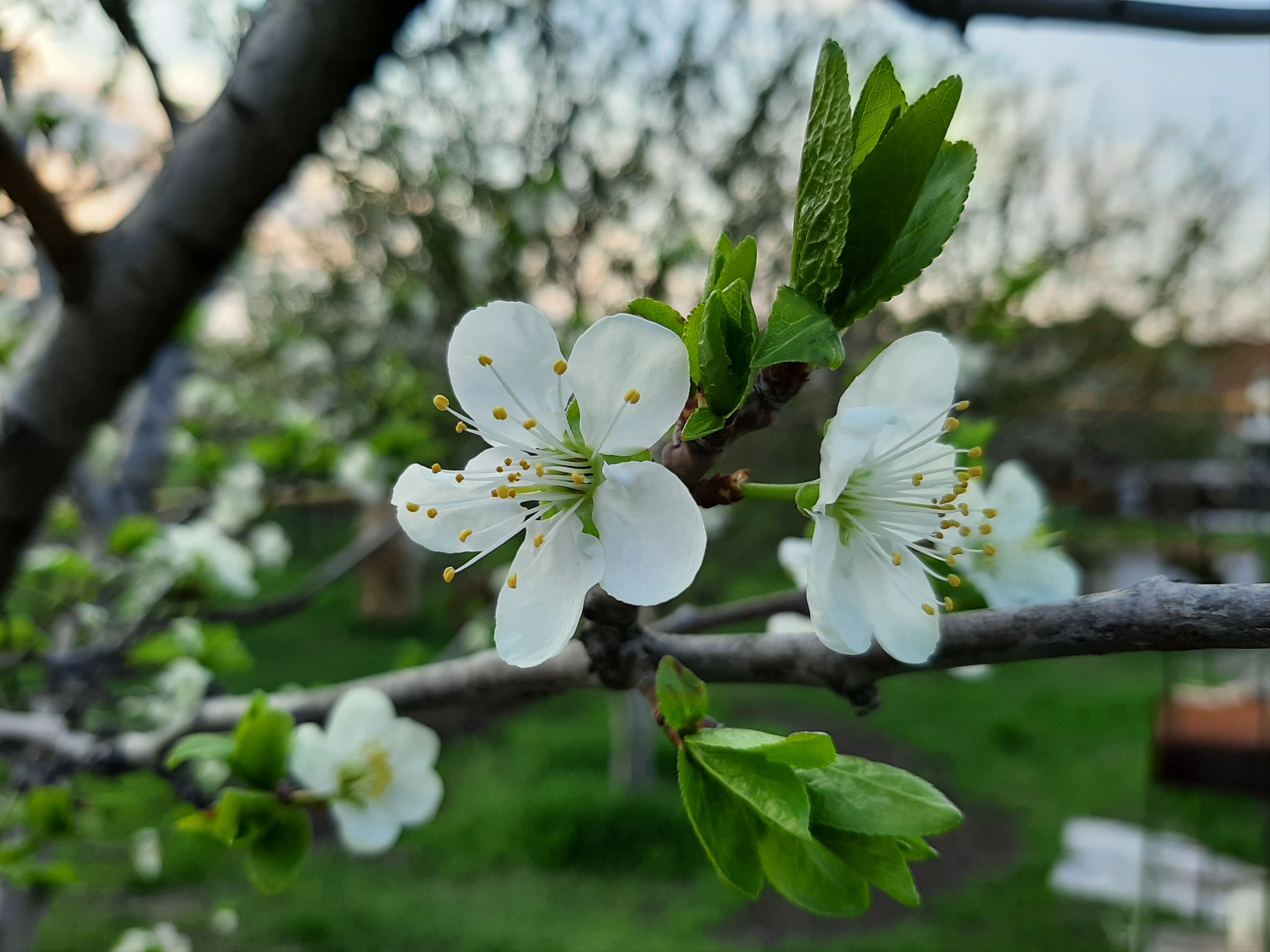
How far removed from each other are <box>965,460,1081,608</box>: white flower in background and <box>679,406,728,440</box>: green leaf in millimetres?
281

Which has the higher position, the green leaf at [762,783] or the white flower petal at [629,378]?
the white flower petal at [629,378]

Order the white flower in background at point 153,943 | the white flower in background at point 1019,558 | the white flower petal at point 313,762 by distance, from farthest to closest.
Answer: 1. the white flower in background at point 153,943
2. the white flower petal at point 313,762
3. the white flower in background at point 1019,558

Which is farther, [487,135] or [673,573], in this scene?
[487,135]

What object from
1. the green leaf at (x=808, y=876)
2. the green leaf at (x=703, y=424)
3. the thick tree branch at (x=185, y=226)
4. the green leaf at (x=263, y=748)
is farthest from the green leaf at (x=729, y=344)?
the thick tree branch at (x=185, y=226)

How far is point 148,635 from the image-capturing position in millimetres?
1875

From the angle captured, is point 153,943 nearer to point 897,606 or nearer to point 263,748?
point 263,748

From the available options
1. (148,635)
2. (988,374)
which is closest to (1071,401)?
(988,374)

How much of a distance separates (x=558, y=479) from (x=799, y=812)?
0.81ft

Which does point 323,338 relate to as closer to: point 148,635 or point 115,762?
point 148,635

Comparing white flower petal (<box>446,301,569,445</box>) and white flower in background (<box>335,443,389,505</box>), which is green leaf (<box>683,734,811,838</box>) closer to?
white flower petal (<box>446,301,569,445</box>)

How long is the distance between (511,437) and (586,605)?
0.39ft

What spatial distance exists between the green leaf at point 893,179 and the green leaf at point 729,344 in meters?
0.06

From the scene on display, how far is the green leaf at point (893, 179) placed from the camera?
48cm

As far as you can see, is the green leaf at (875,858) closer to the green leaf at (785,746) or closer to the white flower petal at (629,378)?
the green leaf at (785,746)
